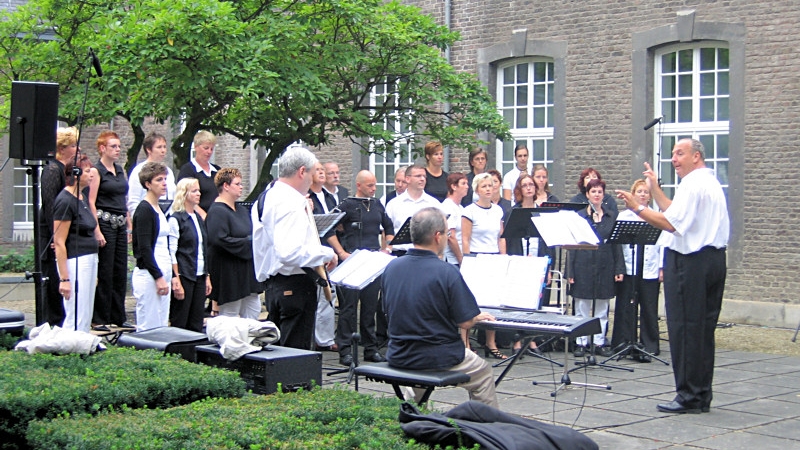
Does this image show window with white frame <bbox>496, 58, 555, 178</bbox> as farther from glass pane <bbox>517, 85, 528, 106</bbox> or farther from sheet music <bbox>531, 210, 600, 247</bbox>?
sheet music <bbox>531, 210, 600, 247</bbox>

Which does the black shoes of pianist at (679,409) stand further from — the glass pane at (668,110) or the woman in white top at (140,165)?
the glass pane at (668,110)

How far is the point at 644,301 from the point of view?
11.5m

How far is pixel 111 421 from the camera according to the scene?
207 inches

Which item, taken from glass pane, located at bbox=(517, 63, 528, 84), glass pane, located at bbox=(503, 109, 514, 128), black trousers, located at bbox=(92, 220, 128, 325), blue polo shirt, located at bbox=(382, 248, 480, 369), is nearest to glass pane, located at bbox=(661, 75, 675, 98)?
glass pane, located at bbox=(517, 63, 528, 84)

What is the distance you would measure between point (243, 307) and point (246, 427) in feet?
18.5

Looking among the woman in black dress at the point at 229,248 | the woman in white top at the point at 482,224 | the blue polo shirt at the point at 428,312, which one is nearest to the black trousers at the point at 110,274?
the woman in black dress at the point at 229,248

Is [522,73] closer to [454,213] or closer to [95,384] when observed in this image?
[454,213]

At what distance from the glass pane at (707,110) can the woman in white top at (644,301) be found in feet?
15.7

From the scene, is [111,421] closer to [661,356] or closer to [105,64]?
[105,64]

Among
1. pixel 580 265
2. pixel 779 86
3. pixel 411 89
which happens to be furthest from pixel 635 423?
pixel 779 86

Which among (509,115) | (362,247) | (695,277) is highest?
(509,115)

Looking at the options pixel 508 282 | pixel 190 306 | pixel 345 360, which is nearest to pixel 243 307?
pixel 190 306

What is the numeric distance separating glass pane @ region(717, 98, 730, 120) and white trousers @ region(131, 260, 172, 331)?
30.6 ft

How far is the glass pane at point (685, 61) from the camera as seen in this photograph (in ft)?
52.1
